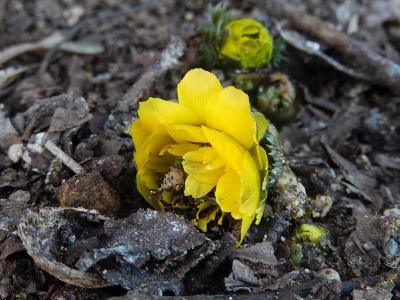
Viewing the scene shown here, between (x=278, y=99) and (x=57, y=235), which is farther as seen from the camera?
(x=278, y=99)

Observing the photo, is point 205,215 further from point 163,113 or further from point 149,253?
point 163,113

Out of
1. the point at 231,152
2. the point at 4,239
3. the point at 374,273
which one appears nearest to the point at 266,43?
the point at 231,152

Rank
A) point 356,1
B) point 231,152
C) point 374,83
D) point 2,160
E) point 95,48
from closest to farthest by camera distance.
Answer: point 231,152, point 2,160, point 374,83, point 95,48, point 356,1

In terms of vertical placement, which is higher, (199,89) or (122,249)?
(199,89)

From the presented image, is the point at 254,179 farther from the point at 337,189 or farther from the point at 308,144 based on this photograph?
the point at 308,144

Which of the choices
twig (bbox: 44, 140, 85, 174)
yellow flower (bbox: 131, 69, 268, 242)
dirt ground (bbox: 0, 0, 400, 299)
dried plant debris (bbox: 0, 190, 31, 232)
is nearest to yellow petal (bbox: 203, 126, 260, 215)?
yellow flower (bbox: 131, 69, 268, 242)

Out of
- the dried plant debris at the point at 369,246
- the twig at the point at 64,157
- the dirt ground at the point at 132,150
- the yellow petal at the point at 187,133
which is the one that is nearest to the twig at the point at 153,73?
the dirt ground at the point at 132,150

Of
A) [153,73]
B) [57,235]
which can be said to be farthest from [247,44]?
[57,235]

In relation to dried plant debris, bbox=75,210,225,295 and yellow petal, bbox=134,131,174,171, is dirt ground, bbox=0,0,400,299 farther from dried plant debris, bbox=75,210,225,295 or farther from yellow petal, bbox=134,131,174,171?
yellow petal, bbox=134,131,174,171
